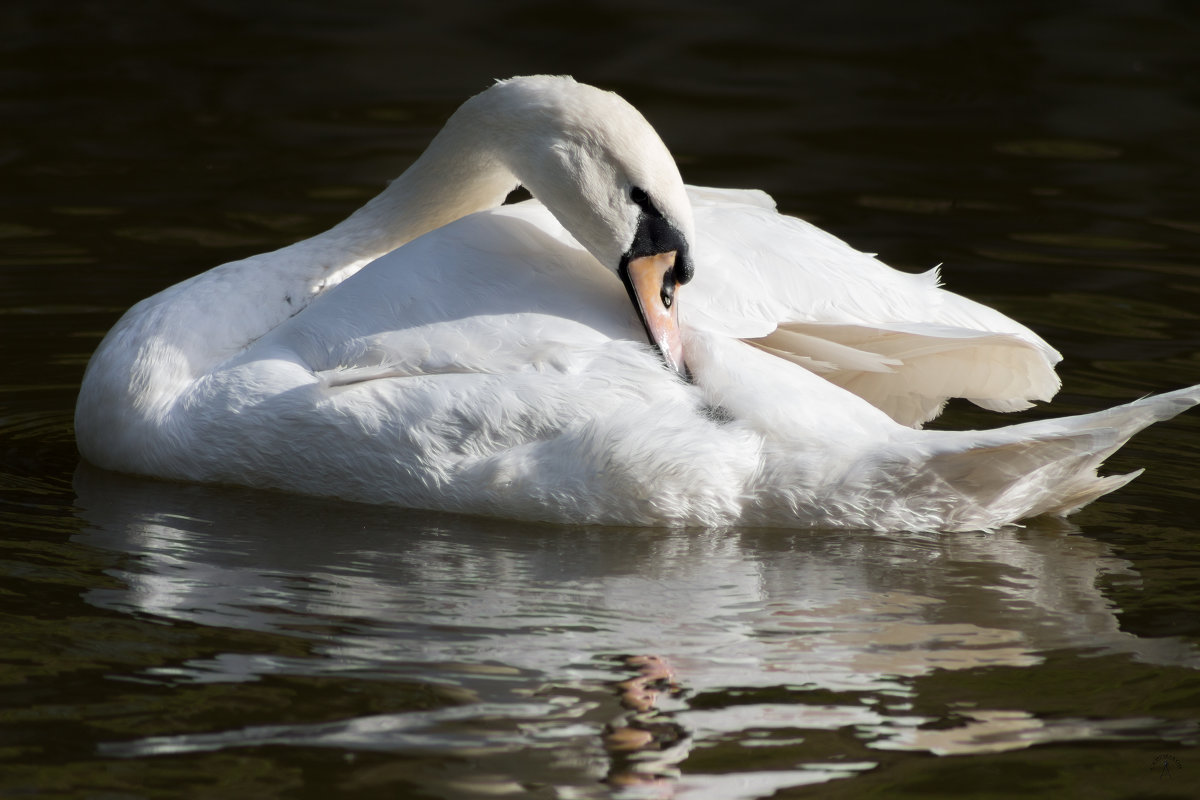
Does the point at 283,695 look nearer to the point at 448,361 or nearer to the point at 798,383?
the point at 448,361

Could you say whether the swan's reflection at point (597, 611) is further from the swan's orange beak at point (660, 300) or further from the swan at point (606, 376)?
the swan's orange beak at point (660, 300)

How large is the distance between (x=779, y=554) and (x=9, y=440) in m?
2.91

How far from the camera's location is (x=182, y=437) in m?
5.74

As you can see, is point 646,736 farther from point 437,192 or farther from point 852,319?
point 437,192

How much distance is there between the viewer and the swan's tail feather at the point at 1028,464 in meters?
5.11

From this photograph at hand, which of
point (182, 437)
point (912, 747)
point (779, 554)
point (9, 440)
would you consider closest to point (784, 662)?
point (912, 747)

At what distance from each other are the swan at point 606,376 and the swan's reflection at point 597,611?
123 millimetres

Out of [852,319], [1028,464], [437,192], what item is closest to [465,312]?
[437,192]

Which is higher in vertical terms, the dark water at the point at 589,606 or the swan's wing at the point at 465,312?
the swan's wing at the point at 465,312

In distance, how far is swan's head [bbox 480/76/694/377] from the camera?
5379mm

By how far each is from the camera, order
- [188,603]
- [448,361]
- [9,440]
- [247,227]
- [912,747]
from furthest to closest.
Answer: [247,227]
[9,440]
[448,361]
[188,603]
[912,747]

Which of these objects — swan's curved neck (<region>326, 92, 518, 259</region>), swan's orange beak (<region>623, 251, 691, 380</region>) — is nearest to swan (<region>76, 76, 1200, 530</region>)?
swan's orange beak (<region>623, 251, 691, 380</region>)
